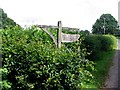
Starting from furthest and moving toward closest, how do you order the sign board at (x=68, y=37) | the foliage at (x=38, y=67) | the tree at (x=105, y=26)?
the tree at (x=105, y=26) → the sign board at (x=68, y=37) → the foliage at (x=38, y=67)

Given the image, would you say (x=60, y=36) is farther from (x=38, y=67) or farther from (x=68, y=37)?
(x=38, y=67)

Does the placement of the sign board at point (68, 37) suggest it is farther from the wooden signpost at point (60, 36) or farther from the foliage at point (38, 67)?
the foliage at point (38, 67)

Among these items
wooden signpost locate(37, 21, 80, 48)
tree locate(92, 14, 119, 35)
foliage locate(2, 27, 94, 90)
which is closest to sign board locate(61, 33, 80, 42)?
wooden signpost locate(37, 21, 80, 48)

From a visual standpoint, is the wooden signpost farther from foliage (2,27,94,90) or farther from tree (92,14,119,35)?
tree (92,14,119,35)

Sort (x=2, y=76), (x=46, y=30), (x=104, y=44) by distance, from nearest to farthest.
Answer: (x=2, y=76) < (x=46, y=30) < (x=104, y=44)

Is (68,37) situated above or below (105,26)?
above

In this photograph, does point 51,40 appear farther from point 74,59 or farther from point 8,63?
point 8,63

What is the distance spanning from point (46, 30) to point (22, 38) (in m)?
1.14

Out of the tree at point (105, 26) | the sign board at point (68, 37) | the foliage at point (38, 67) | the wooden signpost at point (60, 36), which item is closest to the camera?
the foliage at point (38, 67)

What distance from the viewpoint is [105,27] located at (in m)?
95.6

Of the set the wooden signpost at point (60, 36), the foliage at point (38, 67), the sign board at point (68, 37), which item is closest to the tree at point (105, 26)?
the sign board at point (68, 37)

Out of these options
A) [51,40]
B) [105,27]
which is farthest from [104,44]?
[105,27]

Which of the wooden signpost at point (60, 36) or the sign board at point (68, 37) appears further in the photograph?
the sign board at point (68, 37)

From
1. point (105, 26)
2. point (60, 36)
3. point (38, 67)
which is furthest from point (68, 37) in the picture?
point (105, 26)
